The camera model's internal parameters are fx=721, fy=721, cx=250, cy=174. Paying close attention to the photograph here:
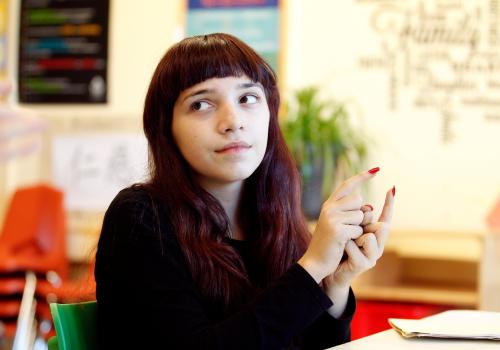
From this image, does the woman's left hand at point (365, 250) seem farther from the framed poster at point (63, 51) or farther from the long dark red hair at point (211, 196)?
the framed poster at point (63, 51)

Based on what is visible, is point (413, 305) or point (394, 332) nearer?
point (394, 332)

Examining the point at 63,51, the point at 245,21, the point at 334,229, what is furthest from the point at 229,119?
the point at 63,51

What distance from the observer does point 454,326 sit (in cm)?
120

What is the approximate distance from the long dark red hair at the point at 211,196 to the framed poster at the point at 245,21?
2376mm

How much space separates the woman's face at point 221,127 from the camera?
4.02 feet

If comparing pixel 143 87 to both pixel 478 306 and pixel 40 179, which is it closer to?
pixel 40 179

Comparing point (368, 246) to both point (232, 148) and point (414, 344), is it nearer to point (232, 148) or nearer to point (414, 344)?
point (414, 344)

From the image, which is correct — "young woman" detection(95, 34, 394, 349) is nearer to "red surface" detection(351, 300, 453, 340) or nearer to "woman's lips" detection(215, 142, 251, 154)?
"woman's lips" detection(215, 142, 251, 154)

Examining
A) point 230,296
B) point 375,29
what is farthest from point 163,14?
point 230,296

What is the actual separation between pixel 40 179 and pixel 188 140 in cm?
323

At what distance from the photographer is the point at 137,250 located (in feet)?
3.74

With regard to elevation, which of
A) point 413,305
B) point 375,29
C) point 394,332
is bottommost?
point 413,305

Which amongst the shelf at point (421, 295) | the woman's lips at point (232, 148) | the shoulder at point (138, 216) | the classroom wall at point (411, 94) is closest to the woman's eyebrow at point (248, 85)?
the woman's lips at point (232, 148)

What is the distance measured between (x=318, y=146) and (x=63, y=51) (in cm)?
179
